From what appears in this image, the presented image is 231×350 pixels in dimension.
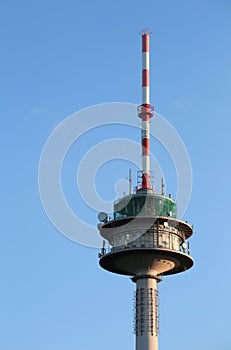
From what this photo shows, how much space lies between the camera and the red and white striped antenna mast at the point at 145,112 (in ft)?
261

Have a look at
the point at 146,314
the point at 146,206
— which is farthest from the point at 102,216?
the point at 146,314

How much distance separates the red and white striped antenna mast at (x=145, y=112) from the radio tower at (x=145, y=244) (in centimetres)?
Result: 11

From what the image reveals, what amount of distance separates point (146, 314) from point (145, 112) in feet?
76.9

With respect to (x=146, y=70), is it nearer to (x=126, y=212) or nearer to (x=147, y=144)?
(x=147, y=144)

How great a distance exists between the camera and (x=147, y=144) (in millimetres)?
80312

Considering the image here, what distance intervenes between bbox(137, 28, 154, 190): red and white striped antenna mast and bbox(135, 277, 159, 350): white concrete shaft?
36.4 ft

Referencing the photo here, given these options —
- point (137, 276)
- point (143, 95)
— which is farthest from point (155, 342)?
point (143, 95)

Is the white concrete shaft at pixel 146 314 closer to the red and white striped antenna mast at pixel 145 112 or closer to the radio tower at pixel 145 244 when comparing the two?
the radio tower at pixel 145 244

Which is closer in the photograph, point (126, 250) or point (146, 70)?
point (126, 250)

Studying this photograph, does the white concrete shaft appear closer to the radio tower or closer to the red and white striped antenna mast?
the radio tower

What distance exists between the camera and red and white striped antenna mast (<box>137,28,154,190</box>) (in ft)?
261

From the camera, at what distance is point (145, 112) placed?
82.0 meters

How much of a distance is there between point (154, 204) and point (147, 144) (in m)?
7.37

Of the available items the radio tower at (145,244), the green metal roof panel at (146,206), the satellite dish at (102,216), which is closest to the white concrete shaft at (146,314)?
the radio tower at (145,244)
